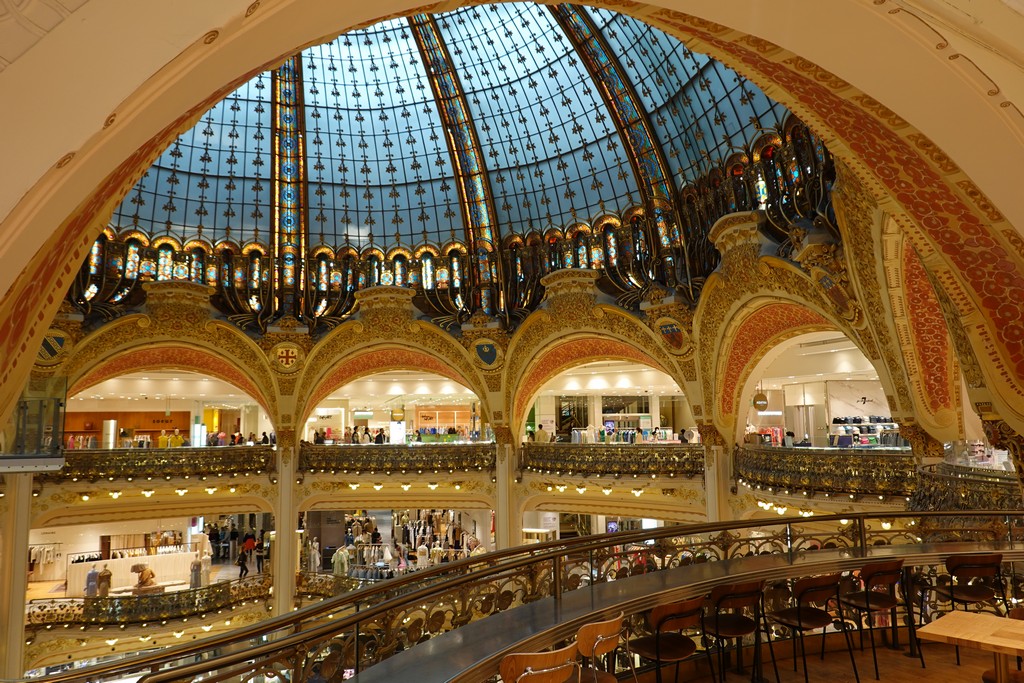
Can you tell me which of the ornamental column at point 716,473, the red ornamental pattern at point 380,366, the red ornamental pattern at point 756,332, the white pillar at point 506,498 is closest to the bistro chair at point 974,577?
the red ornamental pattern at point 756,332

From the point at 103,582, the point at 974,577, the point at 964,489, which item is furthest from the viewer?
the point at 103,582

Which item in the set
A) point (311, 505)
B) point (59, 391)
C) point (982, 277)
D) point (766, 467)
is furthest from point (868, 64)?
point (311, 505)

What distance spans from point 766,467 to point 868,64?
13.4 metres

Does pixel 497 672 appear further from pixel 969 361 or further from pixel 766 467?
pixel 766 467

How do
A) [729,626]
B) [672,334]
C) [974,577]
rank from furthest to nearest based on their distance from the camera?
[672,334], [974,577], [729,626]

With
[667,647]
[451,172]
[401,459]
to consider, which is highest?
[451,172]

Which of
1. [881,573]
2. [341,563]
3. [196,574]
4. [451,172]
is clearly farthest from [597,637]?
[196,574]

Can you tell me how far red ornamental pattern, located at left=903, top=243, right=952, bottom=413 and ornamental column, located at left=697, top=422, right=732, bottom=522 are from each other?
260 inches

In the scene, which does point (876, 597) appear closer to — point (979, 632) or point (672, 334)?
point (979, 632)

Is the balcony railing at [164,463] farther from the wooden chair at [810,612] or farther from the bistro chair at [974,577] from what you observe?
Answer: the bistro chair at [974,577]

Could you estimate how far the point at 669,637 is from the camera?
5605 millimetres

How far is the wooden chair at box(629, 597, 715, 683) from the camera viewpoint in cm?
542

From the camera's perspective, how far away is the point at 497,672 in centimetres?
439

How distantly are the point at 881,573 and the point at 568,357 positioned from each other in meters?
16.5
